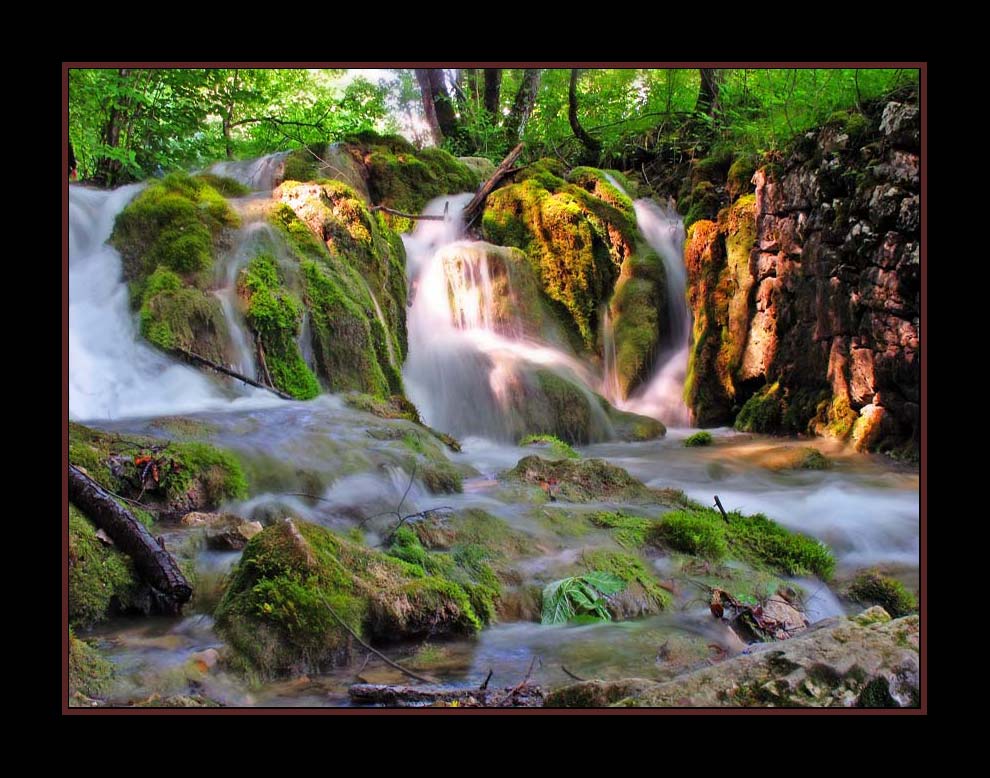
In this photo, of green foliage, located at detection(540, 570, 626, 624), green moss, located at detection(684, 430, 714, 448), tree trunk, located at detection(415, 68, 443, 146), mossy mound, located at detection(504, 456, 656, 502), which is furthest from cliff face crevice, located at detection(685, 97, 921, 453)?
tree trunk, located at detection(415, 68, 443, 146)

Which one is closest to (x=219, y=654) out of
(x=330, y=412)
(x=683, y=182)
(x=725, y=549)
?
(x=725, y=549)

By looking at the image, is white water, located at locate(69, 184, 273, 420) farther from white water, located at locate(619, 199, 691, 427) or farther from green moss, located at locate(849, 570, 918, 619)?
white water, located at locate(619, 199, 691, 427)

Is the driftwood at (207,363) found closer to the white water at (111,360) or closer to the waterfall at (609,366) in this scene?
the white water at (111,360)

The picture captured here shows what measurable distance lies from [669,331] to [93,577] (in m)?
9.11

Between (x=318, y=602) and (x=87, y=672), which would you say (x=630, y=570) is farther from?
(x=87, y=672)

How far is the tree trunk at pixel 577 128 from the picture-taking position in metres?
11.6

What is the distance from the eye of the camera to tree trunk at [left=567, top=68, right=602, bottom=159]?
11.6 metres

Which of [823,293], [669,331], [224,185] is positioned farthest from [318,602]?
[669,331]

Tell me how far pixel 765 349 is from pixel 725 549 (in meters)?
5.60

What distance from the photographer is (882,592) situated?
145 inches

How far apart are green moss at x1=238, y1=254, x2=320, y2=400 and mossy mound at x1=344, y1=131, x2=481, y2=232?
5.01m

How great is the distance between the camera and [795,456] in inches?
260

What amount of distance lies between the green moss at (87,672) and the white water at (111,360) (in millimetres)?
2379

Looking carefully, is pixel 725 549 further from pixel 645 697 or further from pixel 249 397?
pixel 249 397
